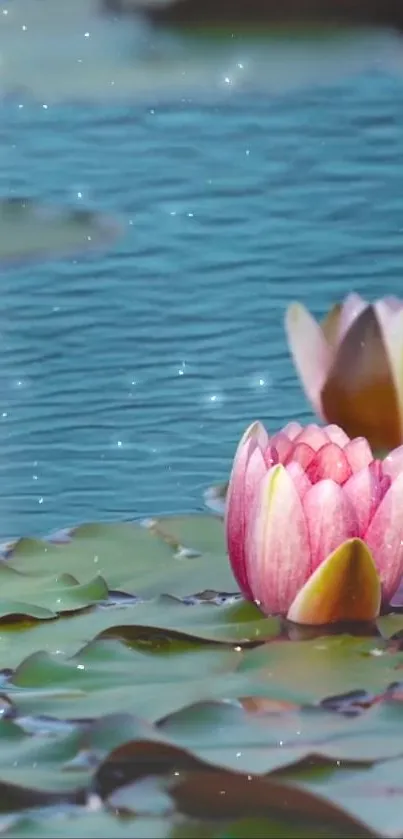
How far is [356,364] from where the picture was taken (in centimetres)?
119

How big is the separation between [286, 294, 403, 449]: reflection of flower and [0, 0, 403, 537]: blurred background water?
0.44 ft

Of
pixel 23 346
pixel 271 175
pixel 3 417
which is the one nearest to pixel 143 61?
pixel 271 175

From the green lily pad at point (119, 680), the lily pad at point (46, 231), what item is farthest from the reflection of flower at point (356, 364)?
the lily pad at point (46, 231)

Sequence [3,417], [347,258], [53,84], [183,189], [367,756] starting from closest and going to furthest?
[367,756] → [3,417] → [347,258] → [183,189] → [53,84]

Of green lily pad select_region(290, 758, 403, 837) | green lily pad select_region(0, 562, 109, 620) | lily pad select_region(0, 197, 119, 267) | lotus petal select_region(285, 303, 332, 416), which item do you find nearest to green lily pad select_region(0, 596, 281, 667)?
green lily pad select_region(0, 562, 109, 620)

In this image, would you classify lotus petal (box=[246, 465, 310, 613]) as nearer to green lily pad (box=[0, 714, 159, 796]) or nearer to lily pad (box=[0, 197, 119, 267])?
green lily pad (box=[0, 714, 159, 796])

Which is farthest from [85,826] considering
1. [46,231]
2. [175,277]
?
[46,231]

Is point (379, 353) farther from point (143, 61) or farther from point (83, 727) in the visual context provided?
point (143, 61)

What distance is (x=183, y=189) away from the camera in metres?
1.94

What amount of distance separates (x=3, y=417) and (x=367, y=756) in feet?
2.52

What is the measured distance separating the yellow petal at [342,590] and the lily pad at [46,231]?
3.07ft

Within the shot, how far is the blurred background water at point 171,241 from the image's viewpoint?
4.52ft

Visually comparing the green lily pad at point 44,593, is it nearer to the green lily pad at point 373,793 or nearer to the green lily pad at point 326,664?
the green lily pad at point 326,664

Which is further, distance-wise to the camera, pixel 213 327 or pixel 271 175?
pixel 271 175
